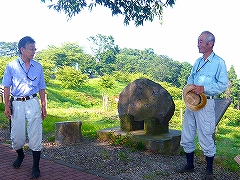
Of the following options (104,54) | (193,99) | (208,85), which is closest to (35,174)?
(193,99)

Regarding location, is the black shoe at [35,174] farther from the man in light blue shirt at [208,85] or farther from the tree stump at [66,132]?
the man in light blue shirt at [208,85]

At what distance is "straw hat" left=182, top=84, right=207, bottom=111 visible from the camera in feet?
14.3

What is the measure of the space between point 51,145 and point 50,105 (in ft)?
67.7

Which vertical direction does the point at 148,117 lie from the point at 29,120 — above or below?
below

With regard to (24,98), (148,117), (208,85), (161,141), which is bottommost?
(161,141)

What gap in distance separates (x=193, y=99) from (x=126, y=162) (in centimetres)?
177

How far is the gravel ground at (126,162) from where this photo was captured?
4.88m

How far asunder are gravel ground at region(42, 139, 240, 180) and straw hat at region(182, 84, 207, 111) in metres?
1.12

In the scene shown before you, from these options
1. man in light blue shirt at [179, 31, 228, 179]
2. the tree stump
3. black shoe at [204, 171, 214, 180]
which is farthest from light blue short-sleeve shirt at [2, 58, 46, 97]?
black shoe at [204, 171, 214, 180]

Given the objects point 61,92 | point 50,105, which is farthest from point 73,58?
point 50,105

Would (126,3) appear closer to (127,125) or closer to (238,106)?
(127,125)

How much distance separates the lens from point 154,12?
8.41 meters

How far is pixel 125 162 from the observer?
17.9 ft

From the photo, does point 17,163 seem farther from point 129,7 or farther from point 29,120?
point 129,7
